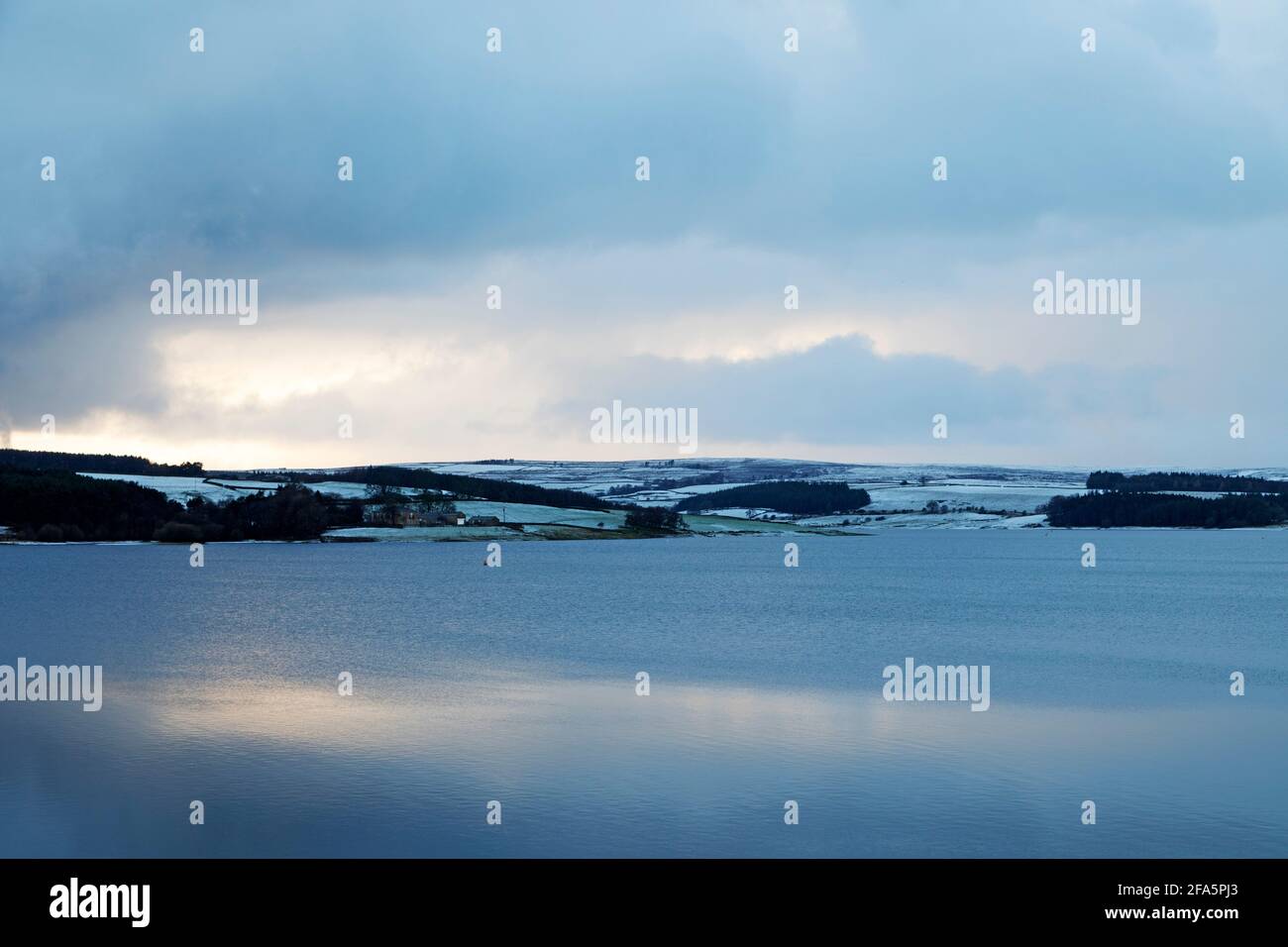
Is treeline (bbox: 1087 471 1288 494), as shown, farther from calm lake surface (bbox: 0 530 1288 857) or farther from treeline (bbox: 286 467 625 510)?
calm lake surface (bbox: 0 530 1288 857)

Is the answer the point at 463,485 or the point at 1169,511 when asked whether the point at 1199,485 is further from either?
the point at 463,485

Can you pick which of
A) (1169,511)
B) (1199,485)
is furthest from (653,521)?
(1199,485)

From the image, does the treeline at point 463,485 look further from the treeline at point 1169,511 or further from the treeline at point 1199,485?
the treeline at point 1199,485

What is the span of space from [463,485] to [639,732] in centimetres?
13899

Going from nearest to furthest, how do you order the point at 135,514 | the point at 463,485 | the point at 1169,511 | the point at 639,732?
the point at 639,732 → the point at 135,514 → the point at 463,485 → the point at 1169,511

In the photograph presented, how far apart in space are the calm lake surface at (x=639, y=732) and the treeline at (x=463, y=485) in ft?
320

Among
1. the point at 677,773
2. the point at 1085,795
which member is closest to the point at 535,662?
the point at 677,773

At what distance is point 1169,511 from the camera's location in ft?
562

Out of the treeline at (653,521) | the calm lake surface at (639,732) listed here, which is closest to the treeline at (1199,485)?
the treeline at (653,521)
